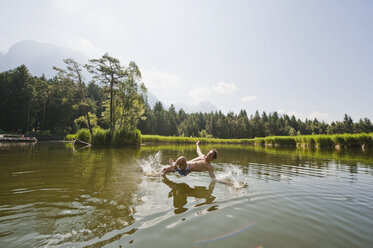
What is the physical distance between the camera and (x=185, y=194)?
16.4 ft

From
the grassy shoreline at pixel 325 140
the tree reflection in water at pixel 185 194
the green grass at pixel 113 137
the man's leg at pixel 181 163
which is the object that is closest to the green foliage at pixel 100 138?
the green grass at pixel 113 137

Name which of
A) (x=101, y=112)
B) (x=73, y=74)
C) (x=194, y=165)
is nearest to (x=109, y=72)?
(x=73, y=74)

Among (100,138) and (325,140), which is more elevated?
(325,140)

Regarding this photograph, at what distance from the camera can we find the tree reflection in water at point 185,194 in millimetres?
4051

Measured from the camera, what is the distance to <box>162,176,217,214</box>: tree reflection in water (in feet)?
13.3

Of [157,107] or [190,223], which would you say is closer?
[190,223]

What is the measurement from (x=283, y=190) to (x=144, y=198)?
4.12 metres

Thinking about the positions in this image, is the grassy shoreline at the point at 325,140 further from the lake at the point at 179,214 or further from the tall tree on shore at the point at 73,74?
the lake at the point at 179,214

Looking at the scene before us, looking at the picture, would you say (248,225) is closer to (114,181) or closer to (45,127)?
(114,181)

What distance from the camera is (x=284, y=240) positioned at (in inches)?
107

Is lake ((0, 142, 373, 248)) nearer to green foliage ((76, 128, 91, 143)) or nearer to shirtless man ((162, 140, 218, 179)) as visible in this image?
shirtless man ((162, 140, 218, 179))

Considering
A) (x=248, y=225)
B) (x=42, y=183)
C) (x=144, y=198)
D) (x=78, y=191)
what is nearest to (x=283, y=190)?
(x=248, y=225)

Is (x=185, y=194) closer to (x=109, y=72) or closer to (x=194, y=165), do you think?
(x=194, y=165)

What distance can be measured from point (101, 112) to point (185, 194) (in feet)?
228
